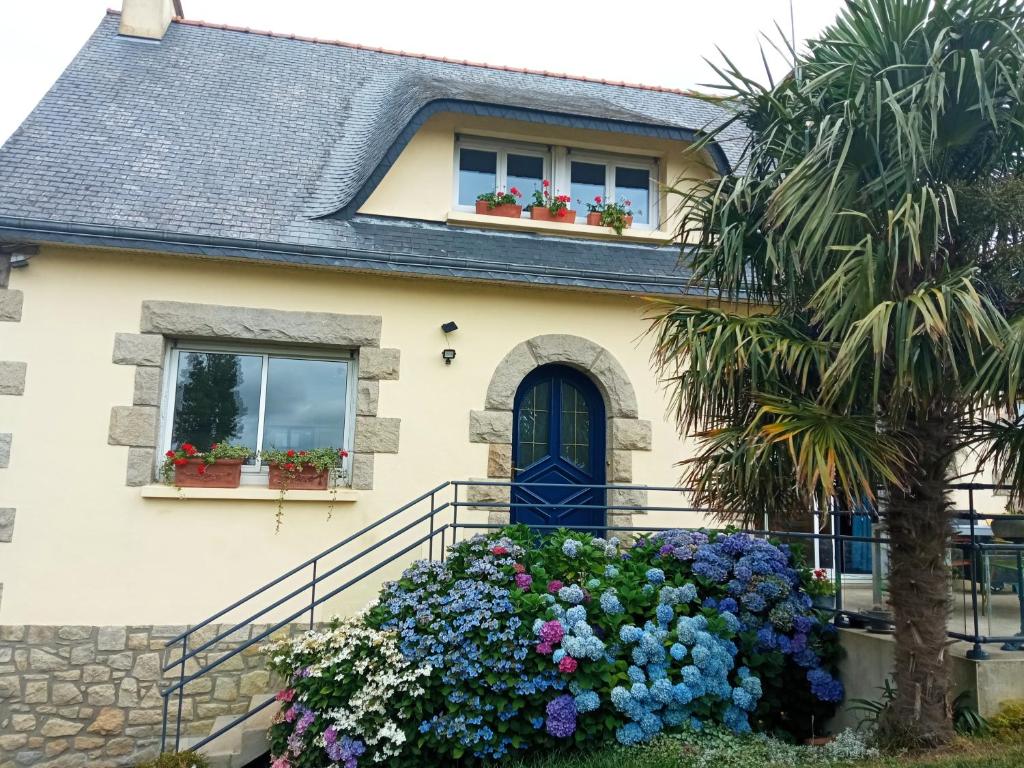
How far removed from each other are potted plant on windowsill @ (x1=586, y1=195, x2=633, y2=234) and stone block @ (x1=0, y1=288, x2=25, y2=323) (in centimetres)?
553

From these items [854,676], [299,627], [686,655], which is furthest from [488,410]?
[854,676]

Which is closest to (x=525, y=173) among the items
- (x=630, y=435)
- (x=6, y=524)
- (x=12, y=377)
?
(x=630, y=435)

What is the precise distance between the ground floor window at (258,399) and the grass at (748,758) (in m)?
3.72

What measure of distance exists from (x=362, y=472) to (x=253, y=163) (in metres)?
3.57

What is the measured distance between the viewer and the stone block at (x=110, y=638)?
20.9ft

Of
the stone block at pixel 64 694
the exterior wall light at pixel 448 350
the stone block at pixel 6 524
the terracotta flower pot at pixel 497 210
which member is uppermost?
the terracotta flower pot at pixel 497 210

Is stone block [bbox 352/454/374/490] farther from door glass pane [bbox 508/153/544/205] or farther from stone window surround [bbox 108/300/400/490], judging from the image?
door glass pane [bbox 508/153/544/205]

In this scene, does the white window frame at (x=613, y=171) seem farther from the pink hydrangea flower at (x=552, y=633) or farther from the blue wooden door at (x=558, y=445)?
the pink hydrangea flower at (x=552, y=633)

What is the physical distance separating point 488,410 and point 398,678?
303 cm

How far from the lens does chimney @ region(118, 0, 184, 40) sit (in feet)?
32.1

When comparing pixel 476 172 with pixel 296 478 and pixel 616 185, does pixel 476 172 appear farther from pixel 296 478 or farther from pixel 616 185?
pixel 296 478

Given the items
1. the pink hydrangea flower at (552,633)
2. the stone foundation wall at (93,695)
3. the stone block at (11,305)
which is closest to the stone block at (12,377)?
the stone block at (11,305)

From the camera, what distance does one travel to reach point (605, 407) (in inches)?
310

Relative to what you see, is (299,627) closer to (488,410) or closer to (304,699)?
→ (304,699)
